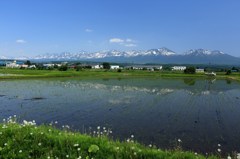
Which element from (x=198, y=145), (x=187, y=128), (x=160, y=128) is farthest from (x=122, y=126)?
(x=198, y=145)

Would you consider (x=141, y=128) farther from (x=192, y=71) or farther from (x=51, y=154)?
(x=192, y=71)

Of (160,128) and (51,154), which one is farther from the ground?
(51,154)

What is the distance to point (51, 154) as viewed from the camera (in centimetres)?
846

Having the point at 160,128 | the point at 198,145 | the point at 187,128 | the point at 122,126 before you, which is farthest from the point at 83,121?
the point at 198,145

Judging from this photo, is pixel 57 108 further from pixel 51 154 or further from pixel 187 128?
pixel 51 154

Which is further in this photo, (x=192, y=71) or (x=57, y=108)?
(x=192, y=71)

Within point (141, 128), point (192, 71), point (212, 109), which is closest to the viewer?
point (141, 128)

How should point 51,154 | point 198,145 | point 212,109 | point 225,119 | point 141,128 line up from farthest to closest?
point 212,109, point 225,119, point 141,128, point 198,145, point 51,154

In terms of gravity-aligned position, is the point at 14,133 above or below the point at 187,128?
above

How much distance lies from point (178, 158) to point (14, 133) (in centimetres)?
524

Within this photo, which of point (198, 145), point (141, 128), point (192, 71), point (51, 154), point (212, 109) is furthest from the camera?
point (192, 71)

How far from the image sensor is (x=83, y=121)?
24125 millimetres

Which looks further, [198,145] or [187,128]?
[187,128]

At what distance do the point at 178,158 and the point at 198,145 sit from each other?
32.5 ft
